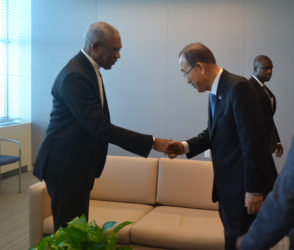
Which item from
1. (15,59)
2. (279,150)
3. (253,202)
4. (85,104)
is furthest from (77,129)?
(15,59)

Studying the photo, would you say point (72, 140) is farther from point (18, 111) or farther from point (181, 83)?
point (18, 111)

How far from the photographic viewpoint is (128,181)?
3.61 metres

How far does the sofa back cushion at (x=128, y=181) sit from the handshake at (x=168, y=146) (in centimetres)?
89

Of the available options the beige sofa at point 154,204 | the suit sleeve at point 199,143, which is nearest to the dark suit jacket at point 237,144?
the suit sleeve at point 199,143

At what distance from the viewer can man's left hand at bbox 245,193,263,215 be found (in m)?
1.93

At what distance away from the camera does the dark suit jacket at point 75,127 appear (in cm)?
218

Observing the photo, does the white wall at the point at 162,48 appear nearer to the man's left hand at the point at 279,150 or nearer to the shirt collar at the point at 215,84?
the man's left hand at the point at 279,150

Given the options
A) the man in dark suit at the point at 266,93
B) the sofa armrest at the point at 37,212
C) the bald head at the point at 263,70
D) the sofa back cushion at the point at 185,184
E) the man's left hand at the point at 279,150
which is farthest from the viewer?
the man's left hand at the point at 279,150

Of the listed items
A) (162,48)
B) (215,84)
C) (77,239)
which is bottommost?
(77,239)

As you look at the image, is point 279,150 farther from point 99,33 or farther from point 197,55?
point 99,33

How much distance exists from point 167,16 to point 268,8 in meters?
1.53

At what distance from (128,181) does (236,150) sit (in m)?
→ 1.76

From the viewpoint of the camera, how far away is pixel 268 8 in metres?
5.83

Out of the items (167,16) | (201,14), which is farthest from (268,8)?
(167,16)
